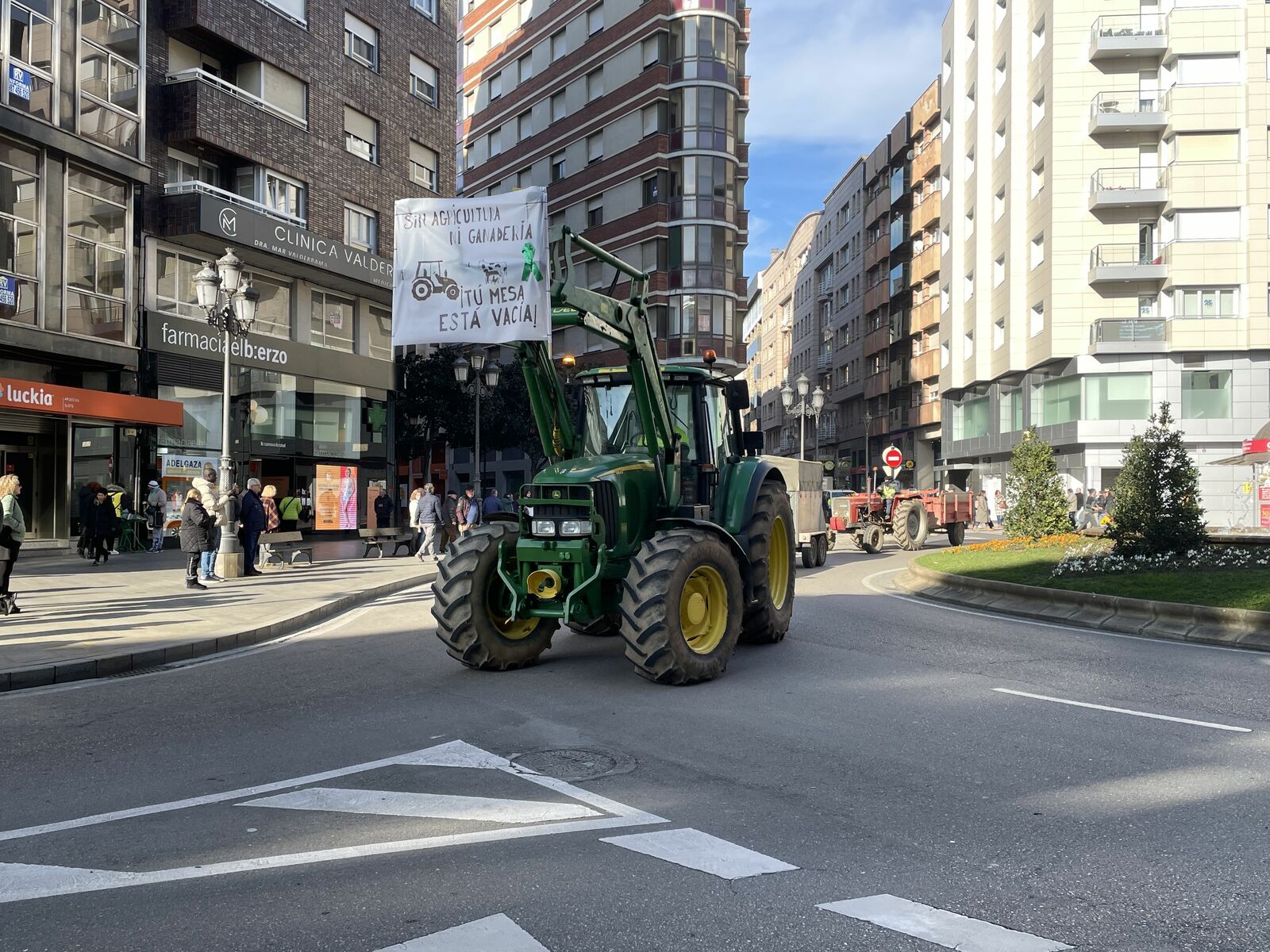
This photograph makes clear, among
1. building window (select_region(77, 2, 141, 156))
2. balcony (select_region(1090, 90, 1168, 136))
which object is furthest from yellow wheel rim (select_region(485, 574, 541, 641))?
balcony (select_region(1090, 90, 1168, 136))

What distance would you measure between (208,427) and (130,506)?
3.30 metres

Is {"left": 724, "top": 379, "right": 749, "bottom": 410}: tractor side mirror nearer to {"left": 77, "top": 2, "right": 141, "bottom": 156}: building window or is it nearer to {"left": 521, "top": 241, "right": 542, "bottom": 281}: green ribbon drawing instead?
{"left": 521, "top": 241, "right": 542, "bottom": 281}: green ribbon drawing

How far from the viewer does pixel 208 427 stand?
26.5m

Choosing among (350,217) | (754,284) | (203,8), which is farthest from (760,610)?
(754,284)

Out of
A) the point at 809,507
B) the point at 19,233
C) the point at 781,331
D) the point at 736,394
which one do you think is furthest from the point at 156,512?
the point at 781,331

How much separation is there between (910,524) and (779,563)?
1695 centimetres

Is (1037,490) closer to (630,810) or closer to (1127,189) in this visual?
(630,810)

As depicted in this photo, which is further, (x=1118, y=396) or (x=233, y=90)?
(x=1118, y=396)

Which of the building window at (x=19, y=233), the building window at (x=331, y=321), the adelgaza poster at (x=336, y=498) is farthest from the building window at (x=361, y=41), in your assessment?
the building window at (x=19, y=233)

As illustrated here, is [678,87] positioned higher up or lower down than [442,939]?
higher up

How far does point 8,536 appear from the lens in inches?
470

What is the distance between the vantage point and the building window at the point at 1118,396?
143ft

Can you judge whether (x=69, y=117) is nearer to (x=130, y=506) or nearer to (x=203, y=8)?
(x=203, y=8)

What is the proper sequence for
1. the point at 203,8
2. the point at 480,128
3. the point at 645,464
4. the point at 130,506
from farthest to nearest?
the point at 480,128
the point at 203,8
the point at 130,506
the point at 645,464
